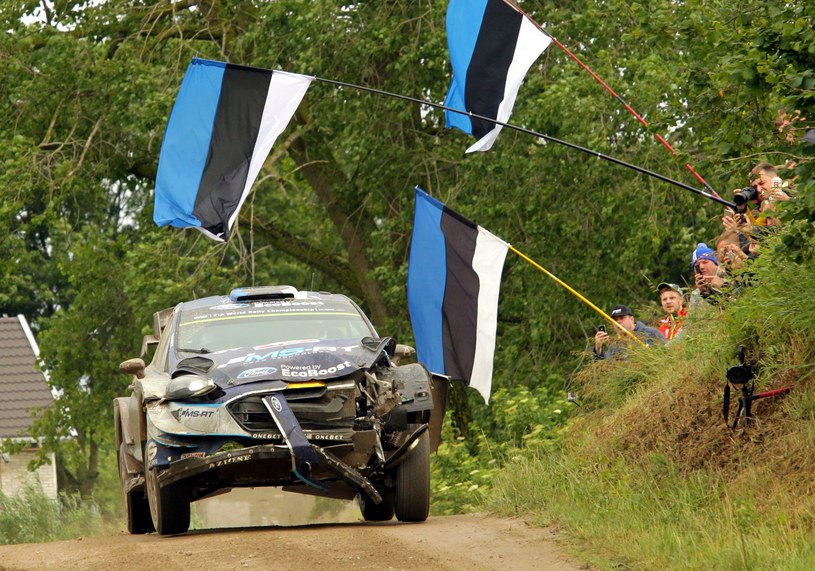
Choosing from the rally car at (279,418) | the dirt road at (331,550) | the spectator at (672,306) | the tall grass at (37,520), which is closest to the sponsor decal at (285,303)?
the rally car at (279,418)

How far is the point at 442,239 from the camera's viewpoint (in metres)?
13.2

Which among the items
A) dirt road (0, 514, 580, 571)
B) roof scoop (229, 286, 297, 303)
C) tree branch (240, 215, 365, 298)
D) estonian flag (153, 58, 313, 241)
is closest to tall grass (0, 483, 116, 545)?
tree branch (240, 215, 365, 298)

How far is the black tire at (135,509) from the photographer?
11.0 metres

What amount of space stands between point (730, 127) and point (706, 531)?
2530 millimetres

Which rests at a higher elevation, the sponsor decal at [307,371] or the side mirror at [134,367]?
the side mirror at [134,367]

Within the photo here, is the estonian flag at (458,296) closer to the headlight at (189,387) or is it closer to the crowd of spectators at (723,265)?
the crowd of spectators at (723,265)

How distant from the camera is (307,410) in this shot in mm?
9109

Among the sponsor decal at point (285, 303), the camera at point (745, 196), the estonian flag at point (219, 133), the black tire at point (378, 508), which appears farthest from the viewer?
the estonian flag at point (219, 133)

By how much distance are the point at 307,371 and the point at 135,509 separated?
9.53 feet

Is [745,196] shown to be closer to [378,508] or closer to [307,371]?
[307,371]

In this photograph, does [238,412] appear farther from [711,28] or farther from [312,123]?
A: [312,123]

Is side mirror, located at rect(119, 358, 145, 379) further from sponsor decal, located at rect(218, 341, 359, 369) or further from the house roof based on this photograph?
the house roof

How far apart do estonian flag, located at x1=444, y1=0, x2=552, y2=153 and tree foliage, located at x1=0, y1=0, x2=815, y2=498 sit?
8.53 ft

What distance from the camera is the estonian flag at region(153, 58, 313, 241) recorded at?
12.6 meters
